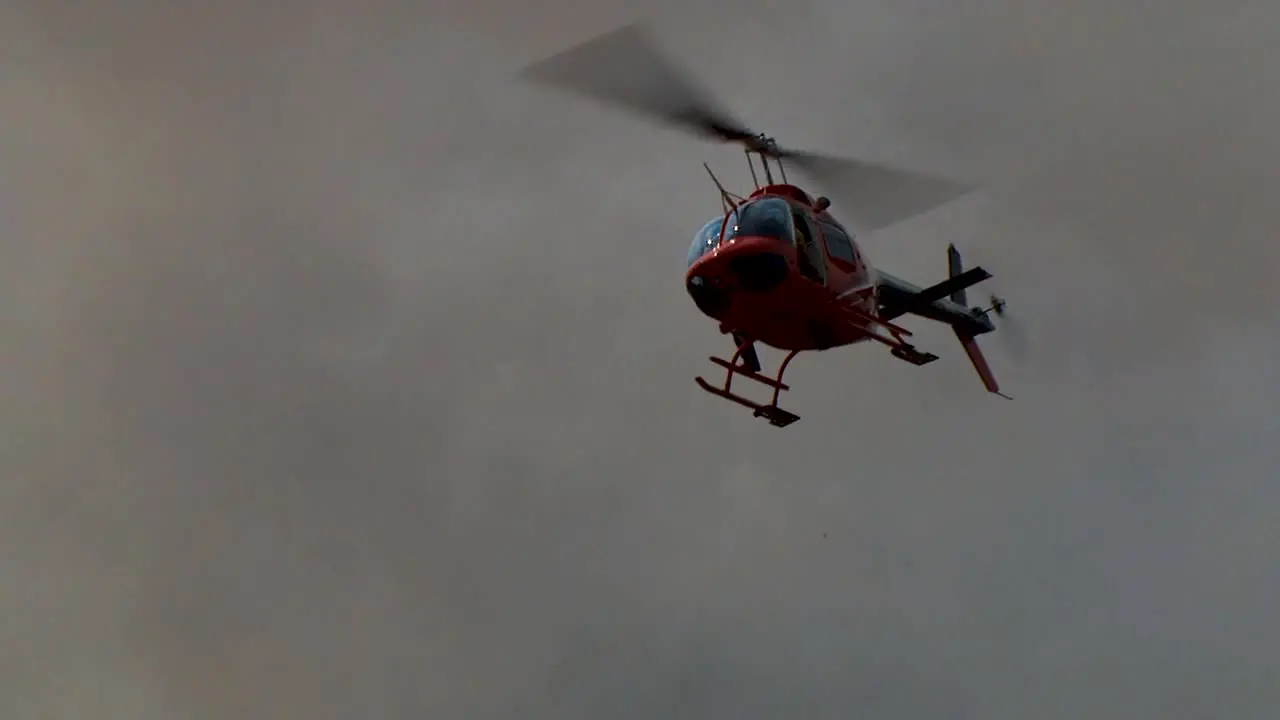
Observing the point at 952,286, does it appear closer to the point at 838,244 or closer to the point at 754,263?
the point at 838,244

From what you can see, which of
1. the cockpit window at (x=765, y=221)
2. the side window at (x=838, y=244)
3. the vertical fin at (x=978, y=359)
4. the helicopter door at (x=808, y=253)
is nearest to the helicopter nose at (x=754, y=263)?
the cockpit window at (x=765, y=221)

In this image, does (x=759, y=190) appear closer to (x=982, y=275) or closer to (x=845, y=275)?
(x=845, y=275)

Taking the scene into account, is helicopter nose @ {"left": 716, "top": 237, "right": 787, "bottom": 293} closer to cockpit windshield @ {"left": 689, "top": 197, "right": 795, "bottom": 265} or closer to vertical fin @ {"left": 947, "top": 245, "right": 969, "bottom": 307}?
cockpit windshield @ {"left": 689, "top": 197, "right": 795, "bottom": 265}

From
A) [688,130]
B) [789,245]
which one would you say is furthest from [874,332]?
[688,130]

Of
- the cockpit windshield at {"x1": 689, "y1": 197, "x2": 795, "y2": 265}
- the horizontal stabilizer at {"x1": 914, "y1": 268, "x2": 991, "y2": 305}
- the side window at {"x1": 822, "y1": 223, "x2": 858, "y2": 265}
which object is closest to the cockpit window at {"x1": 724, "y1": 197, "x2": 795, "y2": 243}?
the cockpit windshield at {"x1": 689, "y1": 197, "x2": 795, "y2": 265}

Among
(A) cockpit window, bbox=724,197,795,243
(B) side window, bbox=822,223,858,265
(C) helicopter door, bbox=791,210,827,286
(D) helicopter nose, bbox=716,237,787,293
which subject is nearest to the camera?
(D) helicopter nose, bbox=716,237,787,293

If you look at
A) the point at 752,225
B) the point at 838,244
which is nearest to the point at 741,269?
the point at 752,225
